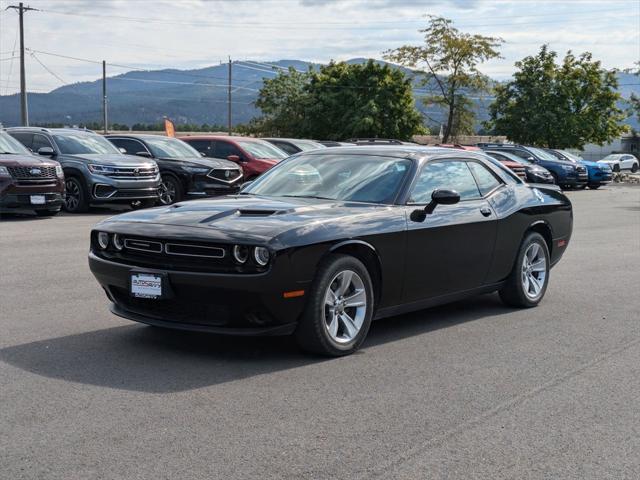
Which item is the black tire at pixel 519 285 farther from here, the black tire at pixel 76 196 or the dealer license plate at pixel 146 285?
the black tire at pixel 76 196

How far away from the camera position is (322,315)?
19.5 feet

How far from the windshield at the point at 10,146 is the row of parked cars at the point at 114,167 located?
2 centimetres

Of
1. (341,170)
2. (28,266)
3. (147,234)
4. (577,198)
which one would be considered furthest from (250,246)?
(577,198)

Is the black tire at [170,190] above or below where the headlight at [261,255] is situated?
below

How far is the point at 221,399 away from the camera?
16.7 feet

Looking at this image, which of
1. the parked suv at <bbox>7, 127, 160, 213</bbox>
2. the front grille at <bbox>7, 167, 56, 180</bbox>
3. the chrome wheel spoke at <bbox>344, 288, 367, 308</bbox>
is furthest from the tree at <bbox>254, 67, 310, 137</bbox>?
the chrome wheel spoke at <bbox>344, 288, 367, 308</bbox>

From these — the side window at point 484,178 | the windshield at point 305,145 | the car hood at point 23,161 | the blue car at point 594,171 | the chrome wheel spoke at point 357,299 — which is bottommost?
the blue car at point 594,171

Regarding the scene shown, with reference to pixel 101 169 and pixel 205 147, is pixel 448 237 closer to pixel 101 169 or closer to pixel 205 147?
pixel 101 169

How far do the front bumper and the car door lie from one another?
1312 millimetres

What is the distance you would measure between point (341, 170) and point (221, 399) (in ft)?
8.80

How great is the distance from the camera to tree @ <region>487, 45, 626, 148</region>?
5491cm

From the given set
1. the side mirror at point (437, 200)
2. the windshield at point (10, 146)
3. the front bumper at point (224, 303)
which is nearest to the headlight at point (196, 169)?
the windshield at point (10, 146)

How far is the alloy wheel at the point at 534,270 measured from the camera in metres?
8.27

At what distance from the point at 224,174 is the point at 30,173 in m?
5.33
